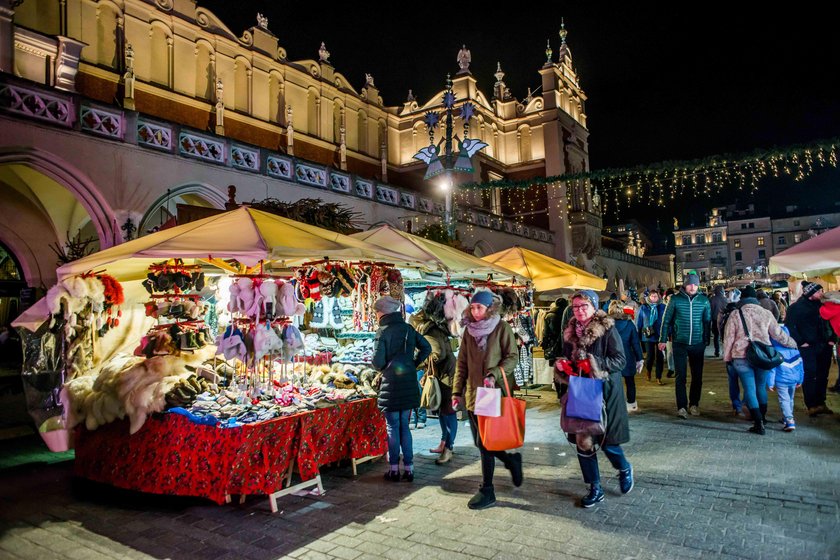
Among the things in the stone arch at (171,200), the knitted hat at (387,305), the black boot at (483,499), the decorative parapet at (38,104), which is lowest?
the black boot at (483,499)

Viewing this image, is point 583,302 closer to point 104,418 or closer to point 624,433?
point 624,433

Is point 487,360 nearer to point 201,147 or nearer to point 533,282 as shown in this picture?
point 533,282

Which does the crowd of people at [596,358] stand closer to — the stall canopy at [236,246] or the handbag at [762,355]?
the handbag at [762,355]

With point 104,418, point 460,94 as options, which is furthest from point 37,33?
point 460,94

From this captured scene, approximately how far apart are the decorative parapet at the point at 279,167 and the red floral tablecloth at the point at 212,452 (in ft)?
29.5

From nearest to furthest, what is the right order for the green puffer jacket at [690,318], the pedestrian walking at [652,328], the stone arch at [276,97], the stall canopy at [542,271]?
the green puffer jacket at [690,318]
the stall canopy at [542,271]
the pedestrian walking at [652,328]
the stone arch at [276,97]

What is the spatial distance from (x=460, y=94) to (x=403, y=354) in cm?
2449

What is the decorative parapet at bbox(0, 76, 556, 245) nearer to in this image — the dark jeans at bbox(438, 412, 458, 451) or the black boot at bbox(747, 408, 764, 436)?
the dark jeans at bbox(438, 412, 458, 451)

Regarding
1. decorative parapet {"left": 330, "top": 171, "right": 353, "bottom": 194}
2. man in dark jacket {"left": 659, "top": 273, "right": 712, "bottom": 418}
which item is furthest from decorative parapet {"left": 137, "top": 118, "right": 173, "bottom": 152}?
man in dark jacket {"left": 659, "top": 273, "right": 712, "bottom": 418}

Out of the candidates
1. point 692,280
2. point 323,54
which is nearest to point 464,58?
point 323,54

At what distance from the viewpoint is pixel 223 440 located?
15.5 ft

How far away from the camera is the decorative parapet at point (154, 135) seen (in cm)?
1088

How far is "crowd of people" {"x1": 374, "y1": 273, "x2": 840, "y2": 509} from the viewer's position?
4598mm

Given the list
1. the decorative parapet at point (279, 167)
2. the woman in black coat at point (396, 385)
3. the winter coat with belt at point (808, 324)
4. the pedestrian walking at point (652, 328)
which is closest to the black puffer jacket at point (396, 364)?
the woman in black coat at point (396, 385)
